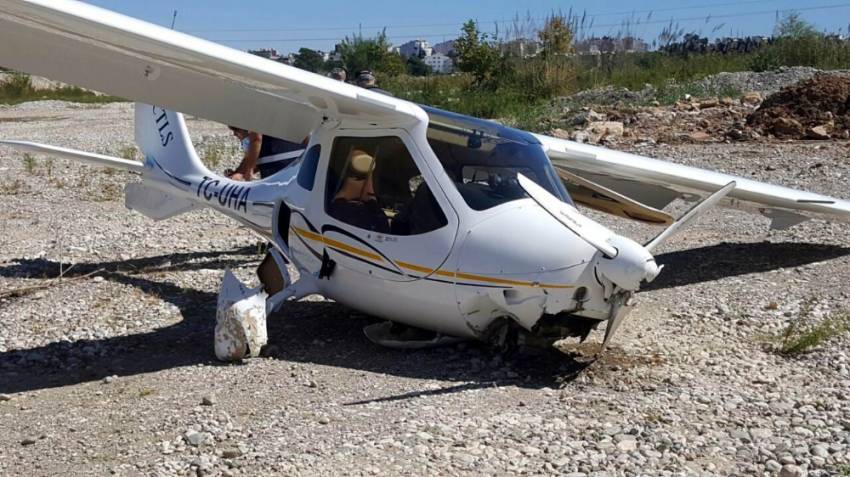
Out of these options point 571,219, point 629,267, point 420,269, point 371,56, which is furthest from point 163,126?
point 371,56

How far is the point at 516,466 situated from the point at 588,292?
4.87ft

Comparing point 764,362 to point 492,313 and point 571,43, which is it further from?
point 571,43

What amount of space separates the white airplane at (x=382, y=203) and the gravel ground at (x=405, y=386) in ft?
1.31

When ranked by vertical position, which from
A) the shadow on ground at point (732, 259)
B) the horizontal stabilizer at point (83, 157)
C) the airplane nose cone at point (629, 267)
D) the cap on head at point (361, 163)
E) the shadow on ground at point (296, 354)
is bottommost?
the shadow on ground at point (296, 354)

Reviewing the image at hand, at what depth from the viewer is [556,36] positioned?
103 ft

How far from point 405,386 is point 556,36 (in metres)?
26.3

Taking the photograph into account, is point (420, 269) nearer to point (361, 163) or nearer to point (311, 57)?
point (361, 163)

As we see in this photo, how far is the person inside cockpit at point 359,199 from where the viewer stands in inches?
291

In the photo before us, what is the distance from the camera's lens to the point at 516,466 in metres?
5.29

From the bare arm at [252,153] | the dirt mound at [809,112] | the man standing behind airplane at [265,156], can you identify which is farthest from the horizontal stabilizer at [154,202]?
the dirt mound at [809,112]

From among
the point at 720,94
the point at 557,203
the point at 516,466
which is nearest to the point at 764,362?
the point at 557,203

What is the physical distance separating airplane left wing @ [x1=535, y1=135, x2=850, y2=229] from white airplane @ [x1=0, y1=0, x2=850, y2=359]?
1248mm

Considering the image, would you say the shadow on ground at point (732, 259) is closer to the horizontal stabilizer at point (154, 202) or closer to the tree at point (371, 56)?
the horizontal stabilizer at point (154, 202)

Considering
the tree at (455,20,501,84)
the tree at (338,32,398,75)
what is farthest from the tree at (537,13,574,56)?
the tree at (338,32,398,75)
